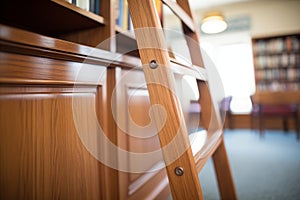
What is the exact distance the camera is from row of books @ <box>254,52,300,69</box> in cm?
371

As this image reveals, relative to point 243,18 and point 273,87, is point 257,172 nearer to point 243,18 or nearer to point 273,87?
point 273,87

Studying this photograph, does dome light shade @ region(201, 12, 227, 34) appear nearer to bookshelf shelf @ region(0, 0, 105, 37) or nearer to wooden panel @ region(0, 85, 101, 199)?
bookshelf shelf @ region(0, 0, 105, 37)

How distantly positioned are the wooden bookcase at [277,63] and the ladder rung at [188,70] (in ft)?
→ 11.8

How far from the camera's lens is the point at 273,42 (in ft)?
12.6

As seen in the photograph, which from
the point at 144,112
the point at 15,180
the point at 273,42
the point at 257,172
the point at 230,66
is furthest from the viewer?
the point at 230,66

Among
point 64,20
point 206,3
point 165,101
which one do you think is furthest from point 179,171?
point 206,3

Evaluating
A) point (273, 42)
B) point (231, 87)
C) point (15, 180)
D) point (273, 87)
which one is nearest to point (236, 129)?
point (231, 87)

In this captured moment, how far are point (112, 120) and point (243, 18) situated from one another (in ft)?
14.4

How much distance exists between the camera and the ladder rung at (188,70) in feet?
1.80

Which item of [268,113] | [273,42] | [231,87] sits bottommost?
[268,113]

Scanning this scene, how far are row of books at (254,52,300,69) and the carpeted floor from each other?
7.26 feet

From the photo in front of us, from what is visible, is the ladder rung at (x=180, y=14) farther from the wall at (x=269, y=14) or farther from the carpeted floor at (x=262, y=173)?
the wall at (x=269, y=14)

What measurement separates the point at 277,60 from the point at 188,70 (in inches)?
159

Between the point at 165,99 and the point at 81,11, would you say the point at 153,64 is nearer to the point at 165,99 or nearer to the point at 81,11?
the point at 165,99
